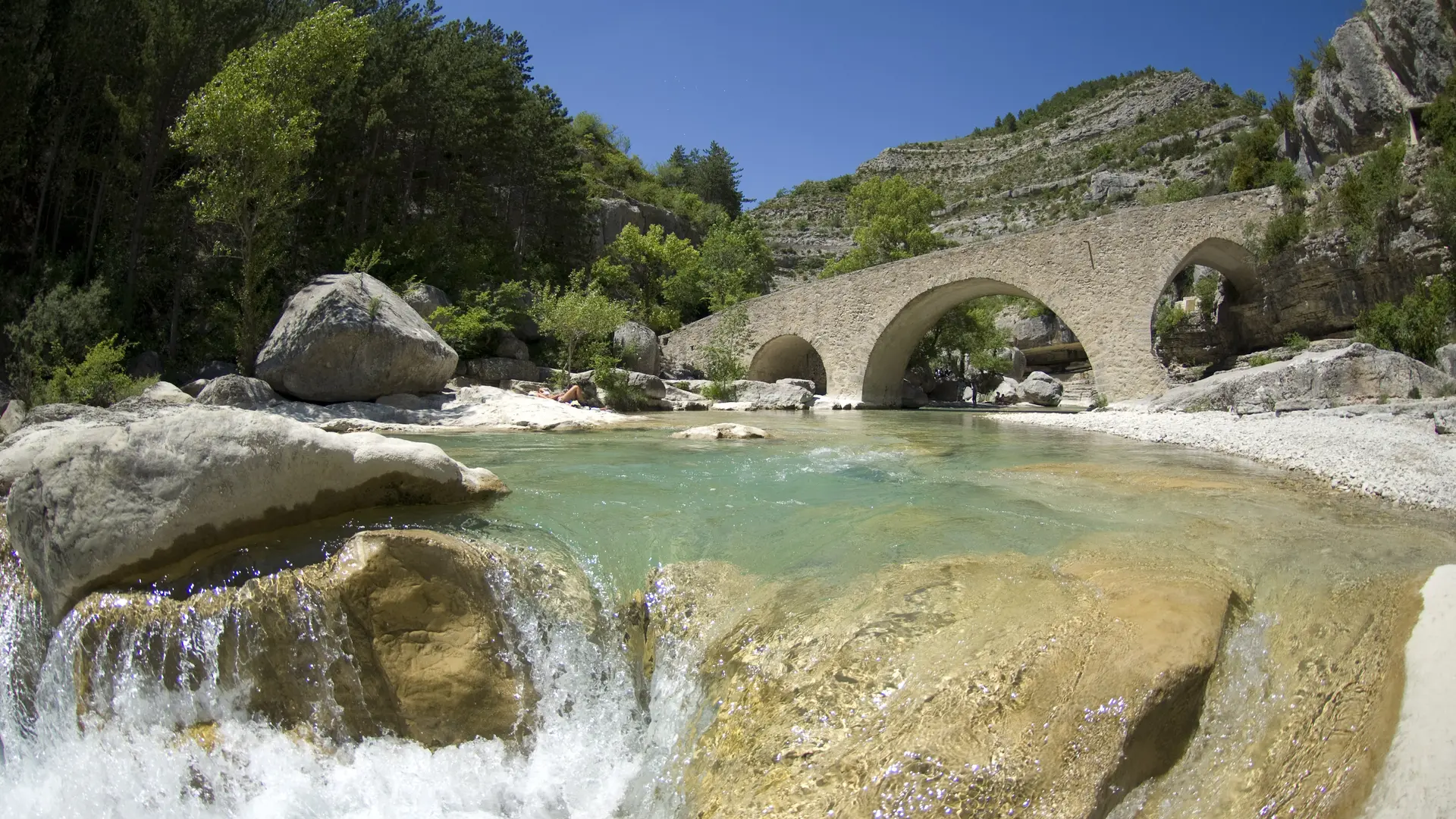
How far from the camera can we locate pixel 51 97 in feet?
49.6

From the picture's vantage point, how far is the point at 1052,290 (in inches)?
787

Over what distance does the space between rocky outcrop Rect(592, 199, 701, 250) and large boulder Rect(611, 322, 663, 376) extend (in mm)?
9298

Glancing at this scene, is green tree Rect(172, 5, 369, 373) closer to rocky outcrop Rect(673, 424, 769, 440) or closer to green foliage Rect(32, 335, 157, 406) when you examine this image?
green foliage Rect(32, 335, 157, 406)

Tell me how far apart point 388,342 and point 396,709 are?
11.6 m

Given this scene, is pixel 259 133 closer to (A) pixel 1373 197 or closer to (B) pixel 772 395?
(B) pixel 772 395

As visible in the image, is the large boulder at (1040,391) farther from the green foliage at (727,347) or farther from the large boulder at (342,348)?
the large boulder at (342,348)

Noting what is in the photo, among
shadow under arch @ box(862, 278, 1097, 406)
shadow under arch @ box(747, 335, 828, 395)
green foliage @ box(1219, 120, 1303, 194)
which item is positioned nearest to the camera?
shadow under arch @ box(862, 278, 1097, 406)

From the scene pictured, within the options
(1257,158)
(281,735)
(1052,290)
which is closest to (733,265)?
(1052,290)

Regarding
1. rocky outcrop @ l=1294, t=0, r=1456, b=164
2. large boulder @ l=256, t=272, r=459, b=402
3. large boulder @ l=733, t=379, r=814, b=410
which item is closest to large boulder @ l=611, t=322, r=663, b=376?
large boulder @ l=733, t=379, r=814, b=410

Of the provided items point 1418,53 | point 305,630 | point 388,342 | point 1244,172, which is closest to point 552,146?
point 388,342

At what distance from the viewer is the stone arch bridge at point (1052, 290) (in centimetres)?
1816

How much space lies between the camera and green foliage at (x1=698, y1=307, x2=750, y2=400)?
25.8 m

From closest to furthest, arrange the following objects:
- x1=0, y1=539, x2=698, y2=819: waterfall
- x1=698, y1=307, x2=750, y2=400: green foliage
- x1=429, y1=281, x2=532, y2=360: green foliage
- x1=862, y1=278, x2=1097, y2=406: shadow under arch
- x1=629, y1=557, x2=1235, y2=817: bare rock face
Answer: x1=629, y1=557, x2=1235, y2=817: bare rock face < x1=0, y1=539, x2=698, y2=819: waterfall < x1=429, y1=281, x2=532, y2=360: green foliage < x1=862, y1=278, x2=1097, y2=406: shadow under arch < x1=698, y1=307, x2=750, y2=400: green foliage

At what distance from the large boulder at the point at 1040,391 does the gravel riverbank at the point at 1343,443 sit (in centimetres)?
1512
